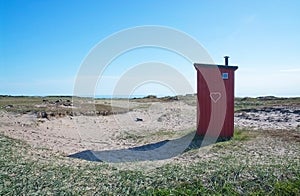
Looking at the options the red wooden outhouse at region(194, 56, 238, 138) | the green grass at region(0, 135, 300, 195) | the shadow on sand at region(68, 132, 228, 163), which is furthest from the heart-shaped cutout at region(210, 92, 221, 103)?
the green grass at region(0, 135, 300, 195)

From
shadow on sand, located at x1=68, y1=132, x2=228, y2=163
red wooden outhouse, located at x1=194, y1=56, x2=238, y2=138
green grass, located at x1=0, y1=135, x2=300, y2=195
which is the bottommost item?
shadow on sand, located at x1=68, y1=132, x2=228, y2=163

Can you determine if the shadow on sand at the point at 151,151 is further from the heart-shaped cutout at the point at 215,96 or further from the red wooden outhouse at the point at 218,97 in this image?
the heart-shaped cutout at the point at 215,96

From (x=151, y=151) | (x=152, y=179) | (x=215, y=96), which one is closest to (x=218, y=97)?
(x=215, y=96)

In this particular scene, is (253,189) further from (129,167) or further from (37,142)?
(37,142)

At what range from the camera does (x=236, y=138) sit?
30.3 ft

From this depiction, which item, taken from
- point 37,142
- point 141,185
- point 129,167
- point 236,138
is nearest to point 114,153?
point 129,167

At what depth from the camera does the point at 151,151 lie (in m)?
7.98

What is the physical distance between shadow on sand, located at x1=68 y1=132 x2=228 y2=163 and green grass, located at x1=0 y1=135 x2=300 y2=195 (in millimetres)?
1392

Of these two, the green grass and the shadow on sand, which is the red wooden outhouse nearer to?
the shadow on sand

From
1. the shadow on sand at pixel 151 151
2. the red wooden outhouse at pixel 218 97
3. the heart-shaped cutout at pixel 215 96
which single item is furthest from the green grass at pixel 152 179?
the heart-shaped cutout at pixel 215 96

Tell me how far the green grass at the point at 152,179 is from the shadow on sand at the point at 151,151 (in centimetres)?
139

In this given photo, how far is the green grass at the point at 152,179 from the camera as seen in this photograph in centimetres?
410

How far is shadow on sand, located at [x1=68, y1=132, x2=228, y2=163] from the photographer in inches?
274

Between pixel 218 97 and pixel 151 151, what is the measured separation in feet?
10.8
